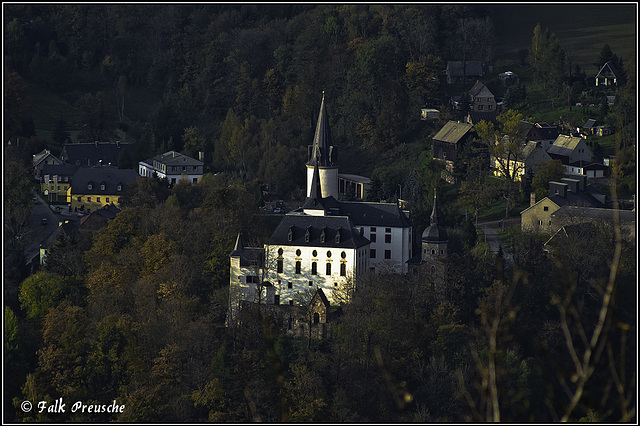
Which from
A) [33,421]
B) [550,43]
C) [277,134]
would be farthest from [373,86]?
[33,421]

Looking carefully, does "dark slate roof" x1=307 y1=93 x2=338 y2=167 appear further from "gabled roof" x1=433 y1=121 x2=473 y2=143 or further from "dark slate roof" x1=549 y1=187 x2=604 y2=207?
"gabled roof" x1=433 y1=121 x2=473 y2=143

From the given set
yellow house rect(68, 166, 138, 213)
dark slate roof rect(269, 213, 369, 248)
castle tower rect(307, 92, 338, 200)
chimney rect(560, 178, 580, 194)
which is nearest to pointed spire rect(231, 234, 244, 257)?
dark slate roof rect(269, 213, 369, 248)

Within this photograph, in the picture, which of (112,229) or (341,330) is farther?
(112,229)

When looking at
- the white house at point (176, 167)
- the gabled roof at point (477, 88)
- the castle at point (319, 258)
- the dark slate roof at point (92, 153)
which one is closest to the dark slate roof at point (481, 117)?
the gabled roof at point (477, 88)

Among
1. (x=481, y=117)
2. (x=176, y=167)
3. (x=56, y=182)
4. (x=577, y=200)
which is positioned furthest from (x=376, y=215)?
(x=56, y=182)

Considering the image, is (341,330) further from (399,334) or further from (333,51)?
(333,51)
